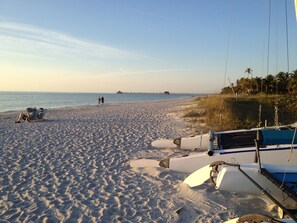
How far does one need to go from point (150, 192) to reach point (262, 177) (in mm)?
2228

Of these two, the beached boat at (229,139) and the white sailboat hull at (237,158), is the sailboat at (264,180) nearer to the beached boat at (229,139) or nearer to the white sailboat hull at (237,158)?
the white sailboat hull at (237,158)

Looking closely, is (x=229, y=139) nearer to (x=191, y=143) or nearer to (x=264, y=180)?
(x=191, y=143)

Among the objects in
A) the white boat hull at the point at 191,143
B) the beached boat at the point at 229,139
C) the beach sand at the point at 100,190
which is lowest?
the beach sand at the point at 100,190

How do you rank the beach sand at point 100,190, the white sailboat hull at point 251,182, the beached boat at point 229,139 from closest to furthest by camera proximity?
1. the white sailboat hull at point 251,182
2. the beach sand at point 100,190
3. the beached boat at point 229,139

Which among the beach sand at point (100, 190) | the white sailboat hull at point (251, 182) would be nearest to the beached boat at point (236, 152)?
the beach sand at point (100, 190)

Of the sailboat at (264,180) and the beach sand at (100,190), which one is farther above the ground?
the sailboat at (264,180)

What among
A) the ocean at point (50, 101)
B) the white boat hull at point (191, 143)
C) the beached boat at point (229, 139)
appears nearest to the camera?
the beached boat at point (229, 139)

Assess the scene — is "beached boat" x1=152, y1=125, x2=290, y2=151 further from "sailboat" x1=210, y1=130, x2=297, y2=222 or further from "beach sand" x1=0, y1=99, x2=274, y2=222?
"sailboat" x1=210, y1=130, x2=297, y2=222

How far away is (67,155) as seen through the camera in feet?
30.7

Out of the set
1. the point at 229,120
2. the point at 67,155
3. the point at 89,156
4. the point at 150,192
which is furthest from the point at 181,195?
the point at 229,120

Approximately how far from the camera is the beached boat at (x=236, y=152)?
6.49 meters

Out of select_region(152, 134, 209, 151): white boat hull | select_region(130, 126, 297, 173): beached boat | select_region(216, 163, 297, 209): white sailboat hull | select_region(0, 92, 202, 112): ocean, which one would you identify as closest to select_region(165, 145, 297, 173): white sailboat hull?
select_region(130, 126, 297, 173): beached boat

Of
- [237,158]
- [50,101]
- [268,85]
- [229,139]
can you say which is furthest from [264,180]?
[50,101]

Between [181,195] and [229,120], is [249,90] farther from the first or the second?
[181,195]
